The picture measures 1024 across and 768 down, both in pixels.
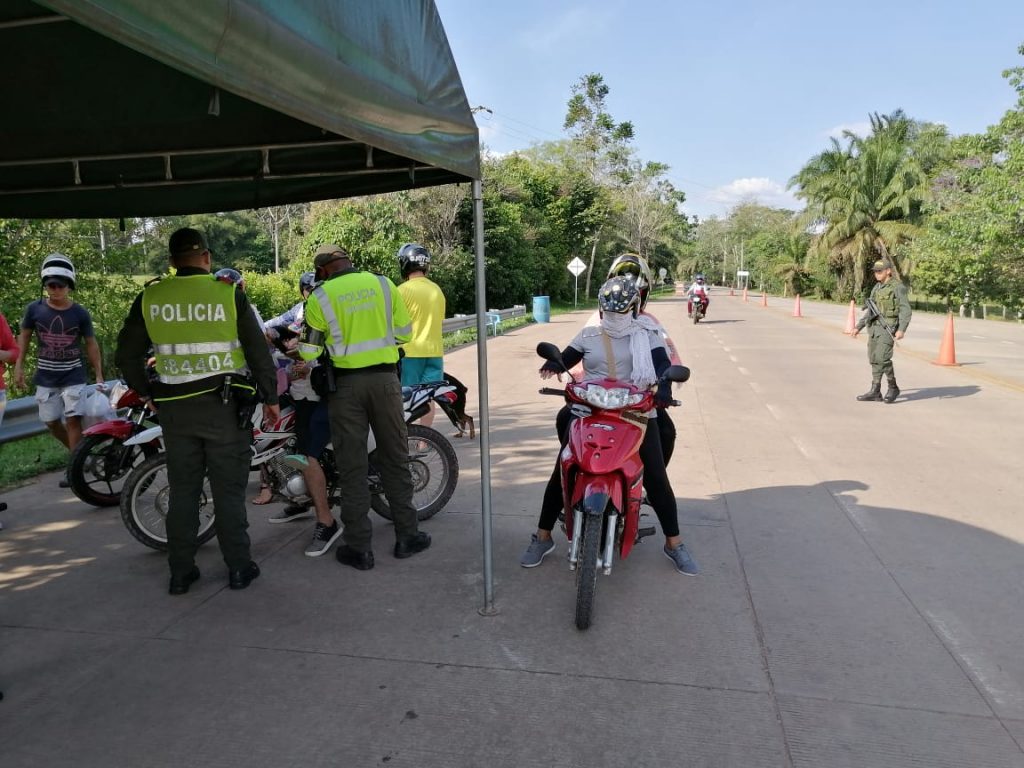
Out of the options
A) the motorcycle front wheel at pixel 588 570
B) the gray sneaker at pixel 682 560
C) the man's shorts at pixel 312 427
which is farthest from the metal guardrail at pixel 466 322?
the motorcycle front wheel at pixel 588 570

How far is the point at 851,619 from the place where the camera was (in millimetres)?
3848

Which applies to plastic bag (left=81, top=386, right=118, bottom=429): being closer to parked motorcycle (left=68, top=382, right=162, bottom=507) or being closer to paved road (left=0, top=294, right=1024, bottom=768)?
parked motorcycle (left=68, top=382, right=162, bottom=507)

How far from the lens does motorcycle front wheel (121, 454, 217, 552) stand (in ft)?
15.2

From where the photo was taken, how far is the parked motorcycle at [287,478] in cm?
468

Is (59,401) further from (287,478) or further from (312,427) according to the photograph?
(312,427)

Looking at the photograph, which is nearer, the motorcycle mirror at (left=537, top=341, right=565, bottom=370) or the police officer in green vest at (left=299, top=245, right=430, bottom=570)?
the motorcycle mirror at (left=537, top=341, right=565, bottom=370)

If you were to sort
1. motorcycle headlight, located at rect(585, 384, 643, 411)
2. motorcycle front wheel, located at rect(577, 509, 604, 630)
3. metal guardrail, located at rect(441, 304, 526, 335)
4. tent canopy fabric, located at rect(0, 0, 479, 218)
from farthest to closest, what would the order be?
metal guardrail, located at rect(441, 304, 526, 335) < motorcycle headlight, located at rect(585, 384, 643, 411) < motorcycle front wheel, located at rect(577, 509, 604, 630) < tent canopy fabric, located at rect(0, 0, 479, 218)

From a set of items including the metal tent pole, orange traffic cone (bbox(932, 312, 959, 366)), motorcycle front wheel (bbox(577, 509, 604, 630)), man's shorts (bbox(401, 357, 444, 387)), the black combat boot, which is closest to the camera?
motorcycle front wheel (bbox(577, 509, 604, 630))

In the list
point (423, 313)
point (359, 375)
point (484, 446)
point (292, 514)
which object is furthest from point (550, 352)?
point (423, 313)

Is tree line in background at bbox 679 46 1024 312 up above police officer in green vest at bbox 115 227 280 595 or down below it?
above

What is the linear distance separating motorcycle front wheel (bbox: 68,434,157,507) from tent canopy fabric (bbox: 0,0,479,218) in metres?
1.66

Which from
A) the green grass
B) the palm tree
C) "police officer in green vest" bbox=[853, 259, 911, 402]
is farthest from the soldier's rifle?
the palm tree

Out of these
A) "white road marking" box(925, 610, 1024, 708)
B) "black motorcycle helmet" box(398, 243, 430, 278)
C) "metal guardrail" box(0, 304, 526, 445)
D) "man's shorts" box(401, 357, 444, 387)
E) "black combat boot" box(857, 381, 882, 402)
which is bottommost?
"white road marking" box(925, 610, 1024, 708)

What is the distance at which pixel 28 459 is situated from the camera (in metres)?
7.01
